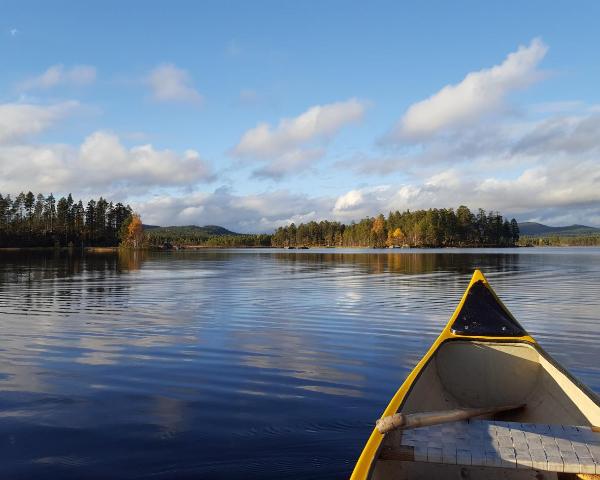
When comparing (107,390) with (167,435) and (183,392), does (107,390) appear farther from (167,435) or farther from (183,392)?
(167,435)

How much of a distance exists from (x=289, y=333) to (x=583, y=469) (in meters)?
13.9

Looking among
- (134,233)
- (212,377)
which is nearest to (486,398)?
(212,377)

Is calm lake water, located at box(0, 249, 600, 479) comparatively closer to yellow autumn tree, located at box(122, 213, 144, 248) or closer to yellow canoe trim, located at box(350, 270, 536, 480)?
yellow canoe trim, located at box(350, 270, 536, 480)

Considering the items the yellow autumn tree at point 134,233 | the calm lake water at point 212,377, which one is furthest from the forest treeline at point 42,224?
the calm lake water at point 212,377

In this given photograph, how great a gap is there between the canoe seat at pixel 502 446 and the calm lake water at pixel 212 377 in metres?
1.89

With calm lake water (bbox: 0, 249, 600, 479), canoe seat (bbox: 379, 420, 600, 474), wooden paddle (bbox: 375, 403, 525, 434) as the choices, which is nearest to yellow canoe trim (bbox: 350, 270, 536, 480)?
wooden paddle (bbox: 375, 403, 525, 434)

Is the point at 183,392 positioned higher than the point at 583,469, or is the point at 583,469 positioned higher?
the point at 583,469

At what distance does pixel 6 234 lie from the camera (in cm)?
16488

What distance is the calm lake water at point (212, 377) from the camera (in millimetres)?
7848

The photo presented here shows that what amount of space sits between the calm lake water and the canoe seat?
1.89m

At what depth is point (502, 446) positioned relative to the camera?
5.97m

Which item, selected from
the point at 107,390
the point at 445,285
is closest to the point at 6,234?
the point at 445,285

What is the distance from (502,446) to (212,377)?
8.11 meters

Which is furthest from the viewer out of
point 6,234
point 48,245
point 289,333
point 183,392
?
point 48,245
